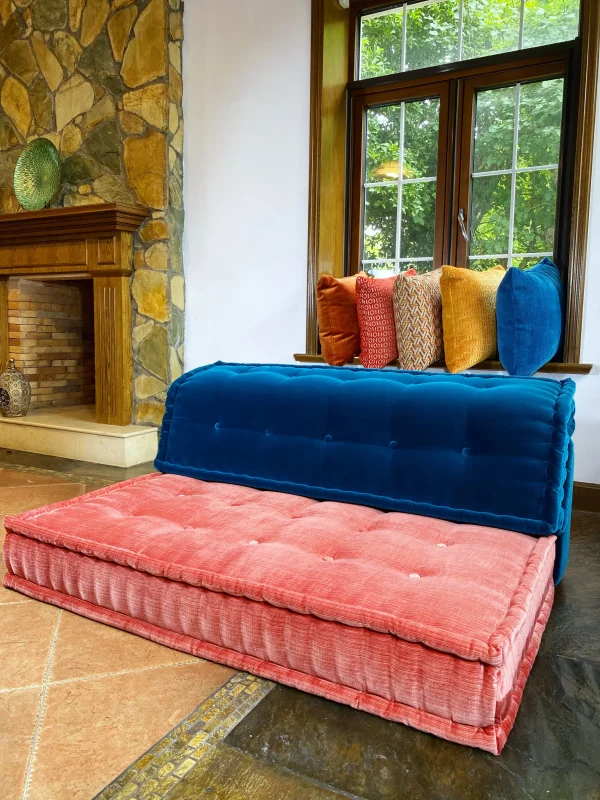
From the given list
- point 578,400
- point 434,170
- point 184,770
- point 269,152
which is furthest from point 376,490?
point 269,152

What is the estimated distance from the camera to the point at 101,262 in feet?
13.3

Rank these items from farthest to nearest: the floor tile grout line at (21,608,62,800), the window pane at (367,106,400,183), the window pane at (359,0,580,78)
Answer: the window pane at (367,106,400,183), the window pane at (359,0,580,78), the floor tile grout line at (21,608,62,800)

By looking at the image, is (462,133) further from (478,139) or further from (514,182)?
(514,182)

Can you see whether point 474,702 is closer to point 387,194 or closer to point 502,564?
point 502,564

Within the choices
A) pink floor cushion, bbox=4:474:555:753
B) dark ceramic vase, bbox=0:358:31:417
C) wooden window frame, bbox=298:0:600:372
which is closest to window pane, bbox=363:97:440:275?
wooden window frame, bbox=298:0:600:372

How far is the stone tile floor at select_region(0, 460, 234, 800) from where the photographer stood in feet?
3.92

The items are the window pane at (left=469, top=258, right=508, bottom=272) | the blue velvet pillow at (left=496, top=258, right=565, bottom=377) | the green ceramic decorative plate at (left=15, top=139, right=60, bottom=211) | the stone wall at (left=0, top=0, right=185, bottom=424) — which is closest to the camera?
the blue velvet pillow at (left=496, top=258, right=565, bottom=377)

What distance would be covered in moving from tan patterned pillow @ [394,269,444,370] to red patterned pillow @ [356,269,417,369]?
83 millimetres

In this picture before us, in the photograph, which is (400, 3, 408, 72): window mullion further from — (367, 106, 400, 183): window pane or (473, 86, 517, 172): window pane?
(473, 86, 517, 172): window pane

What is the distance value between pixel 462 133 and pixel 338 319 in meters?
1.26

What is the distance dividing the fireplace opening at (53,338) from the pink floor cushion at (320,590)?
3.06 meters

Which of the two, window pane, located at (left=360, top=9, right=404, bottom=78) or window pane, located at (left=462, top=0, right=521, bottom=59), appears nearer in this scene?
window pane, located at (left=462, top=0, right=521, bottom=59)

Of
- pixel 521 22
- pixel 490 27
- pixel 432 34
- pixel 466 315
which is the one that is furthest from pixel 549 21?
pixel 466 315

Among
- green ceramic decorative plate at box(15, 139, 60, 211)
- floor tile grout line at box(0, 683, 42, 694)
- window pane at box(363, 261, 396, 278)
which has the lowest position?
floor tile grout line at box(0, 683, 42, 694)
